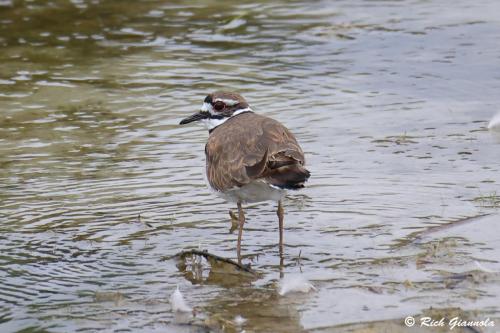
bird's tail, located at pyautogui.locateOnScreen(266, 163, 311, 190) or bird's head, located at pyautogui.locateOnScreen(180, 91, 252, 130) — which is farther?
bird's head, located at pyautogui.locateOnScreen(180, 91, 252, 130)

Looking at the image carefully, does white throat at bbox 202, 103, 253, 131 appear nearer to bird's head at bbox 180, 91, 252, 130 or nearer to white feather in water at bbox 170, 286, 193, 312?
bird's head at bbox 180, 91, 252, 130

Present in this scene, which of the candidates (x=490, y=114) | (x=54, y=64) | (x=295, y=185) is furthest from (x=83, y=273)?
(x=54, y=64)

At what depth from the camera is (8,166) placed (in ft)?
31.7

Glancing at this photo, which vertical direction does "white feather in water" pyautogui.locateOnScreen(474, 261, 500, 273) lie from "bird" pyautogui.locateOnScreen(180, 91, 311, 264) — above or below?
below

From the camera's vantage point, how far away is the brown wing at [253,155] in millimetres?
7133

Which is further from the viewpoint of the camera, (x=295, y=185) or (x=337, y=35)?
(x=337, y=35)

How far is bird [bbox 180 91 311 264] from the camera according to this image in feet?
23.5

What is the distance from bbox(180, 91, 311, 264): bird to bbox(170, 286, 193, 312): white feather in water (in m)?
1.03

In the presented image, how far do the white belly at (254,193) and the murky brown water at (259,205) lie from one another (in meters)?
0.35

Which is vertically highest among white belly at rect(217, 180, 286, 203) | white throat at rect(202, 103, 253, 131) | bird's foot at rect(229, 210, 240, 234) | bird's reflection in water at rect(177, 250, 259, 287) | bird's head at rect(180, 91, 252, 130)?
bird's head at rect(180, 91, 252, 130)

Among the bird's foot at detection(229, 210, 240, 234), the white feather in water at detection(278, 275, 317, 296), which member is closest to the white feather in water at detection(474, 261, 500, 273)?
the white feather in water at detection(278, 275, 317, 296)

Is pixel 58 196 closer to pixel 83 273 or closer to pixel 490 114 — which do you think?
pixel 83 273

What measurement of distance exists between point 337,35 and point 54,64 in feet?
11.7

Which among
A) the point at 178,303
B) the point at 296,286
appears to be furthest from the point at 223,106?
the point at 178,303
